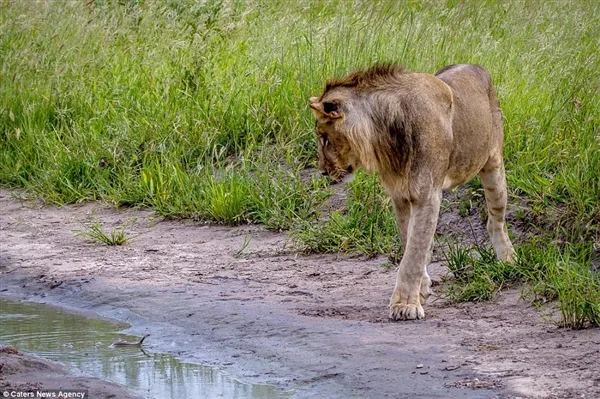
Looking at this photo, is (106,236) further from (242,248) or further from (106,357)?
(106,357)

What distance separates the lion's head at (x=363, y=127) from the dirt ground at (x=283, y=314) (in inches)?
31.1

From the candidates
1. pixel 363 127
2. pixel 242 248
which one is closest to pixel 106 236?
pixel 242 248

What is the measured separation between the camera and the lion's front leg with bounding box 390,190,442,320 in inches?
215

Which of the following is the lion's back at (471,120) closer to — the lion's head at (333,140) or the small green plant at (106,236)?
the lion's head at (333,140)

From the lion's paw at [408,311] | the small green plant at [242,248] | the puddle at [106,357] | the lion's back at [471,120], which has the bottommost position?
the small green plant at [242,248]

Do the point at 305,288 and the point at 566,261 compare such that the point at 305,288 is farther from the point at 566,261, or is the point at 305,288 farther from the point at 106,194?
the point at 106,194

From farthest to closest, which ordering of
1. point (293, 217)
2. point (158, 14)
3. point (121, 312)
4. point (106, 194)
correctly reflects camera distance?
point (158, 14)
point (106, 194)
point (293, 217)
point (121, 312)

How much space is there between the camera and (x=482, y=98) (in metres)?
6.30

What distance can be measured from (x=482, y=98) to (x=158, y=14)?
190 inches

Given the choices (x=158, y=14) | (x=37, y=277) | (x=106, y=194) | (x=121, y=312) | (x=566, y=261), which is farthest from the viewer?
(x=158, y=14)

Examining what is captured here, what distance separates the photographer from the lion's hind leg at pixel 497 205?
6.32m

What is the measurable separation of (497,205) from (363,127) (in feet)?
4.06

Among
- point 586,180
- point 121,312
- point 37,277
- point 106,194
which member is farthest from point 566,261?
point 106,194

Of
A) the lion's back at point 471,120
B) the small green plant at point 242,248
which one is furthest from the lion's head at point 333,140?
the small green plant at point 242,248
